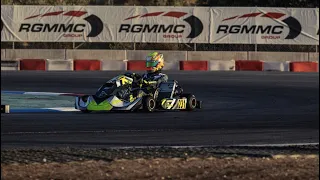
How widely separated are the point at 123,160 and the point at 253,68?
19.6 m

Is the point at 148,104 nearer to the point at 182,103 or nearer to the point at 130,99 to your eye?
the point at 130,99

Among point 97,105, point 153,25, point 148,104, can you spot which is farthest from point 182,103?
point 153,25

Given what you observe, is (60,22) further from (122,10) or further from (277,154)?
(277,154)

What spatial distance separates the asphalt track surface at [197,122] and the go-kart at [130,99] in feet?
0.76

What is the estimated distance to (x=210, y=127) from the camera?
13.5 metres

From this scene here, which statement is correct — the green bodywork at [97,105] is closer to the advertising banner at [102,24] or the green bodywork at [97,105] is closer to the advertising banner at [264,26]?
the advertising banner at [102,24]

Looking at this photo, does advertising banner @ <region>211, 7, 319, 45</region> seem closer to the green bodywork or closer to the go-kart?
the go-kart

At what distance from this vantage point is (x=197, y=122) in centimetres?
1435

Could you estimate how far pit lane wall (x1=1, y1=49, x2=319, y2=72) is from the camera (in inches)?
1112

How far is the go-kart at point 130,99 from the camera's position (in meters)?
15.8

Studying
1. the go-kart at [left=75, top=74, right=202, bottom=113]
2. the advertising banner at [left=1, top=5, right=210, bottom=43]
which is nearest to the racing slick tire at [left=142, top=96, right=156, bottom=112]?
the go-kart at [left=75, top=74, right=202, bottom=113]

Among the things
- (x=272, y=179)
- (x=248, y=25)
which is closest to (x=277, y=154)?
(x=272, y=179)

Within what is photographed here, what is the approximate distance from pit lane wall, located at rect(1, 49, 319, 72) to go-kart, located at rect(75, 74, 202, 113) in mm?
11608

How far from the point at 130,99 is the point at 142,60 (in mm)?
13161
